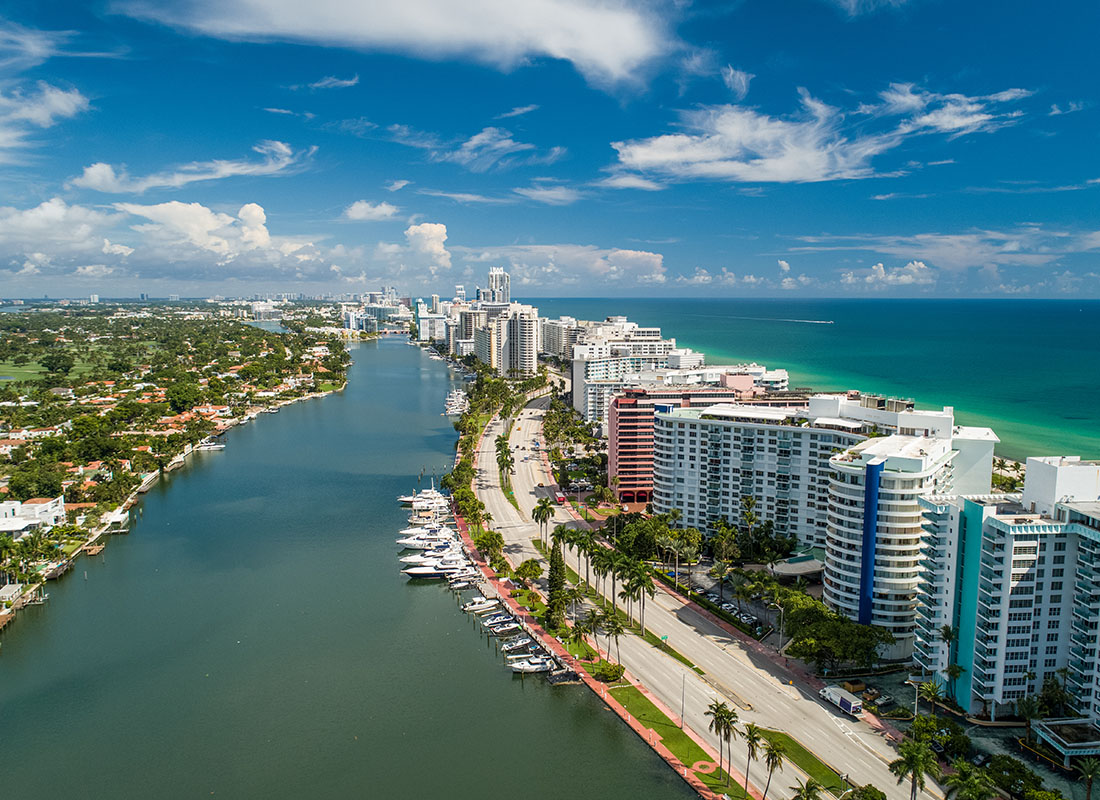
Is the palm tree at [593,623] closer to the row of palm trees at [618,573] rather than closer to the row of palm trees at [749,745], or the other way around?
the row of palm trees at [618,573]

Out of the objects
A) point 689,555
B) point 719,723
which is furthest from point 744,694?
point 689,555

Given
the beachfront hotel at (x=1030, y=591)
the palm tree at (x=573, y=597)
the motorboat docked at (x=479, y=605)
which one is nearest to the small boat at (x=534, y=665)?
the palm tree at (x=573, y=597)

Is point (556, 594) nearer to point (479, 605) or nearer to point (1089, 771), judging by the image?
point (479, 605)

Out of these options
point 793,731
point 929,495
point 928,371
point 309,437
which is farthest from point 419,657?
point 928,371

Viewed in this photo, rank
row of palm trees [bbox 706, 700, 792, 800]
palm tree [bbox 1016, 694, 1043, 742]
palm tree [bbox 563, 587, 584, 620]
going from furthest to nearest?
1. palm tree [bbox 563, 587, 584, 620]
2. palm tree [bbox 1016, 694, 1043, 742]
3. row of palm trees [bbox 706, 700, 792, 800]

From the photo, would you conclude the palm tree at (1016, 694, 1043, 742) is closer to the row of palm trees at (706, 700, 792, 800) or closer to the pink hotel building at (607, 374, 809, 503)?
the row of palm trees at (706, 700, 792, 800)

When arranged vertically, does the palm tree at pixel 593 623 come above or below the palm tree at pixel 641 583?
below

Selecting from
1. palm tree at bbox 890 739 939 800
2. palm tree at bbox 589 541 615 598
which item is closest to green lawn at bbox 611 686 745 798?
palm tree at bbox 890 739 939 800
